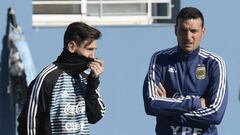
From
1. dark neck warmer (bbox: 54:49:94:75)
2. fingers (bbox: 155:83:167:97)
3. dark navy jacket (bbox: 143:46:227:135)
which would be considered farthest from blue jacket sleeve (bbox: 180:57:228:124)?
dark neck warmer (bbox: 54:49:94:75)

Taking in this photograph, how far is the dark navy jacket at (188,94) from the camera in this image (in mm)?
5355

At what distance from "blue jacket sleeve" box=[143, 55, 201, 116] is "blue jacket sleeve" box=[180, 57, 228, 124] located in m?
0.05

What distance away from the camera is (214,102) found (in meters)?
5.42

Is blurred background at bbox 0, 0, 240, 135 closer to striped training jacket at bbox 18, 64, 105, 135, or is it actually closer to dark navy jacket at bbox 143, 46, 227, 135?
dark navy jacket at bbox 143, 46, 227, 135

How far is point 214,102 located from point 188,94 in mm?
183

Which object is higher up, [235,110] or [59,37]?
[59,37]

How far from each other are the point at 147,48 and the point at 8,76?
1.36 meters

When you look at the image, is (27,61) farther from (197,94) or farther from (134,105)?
(197,94)

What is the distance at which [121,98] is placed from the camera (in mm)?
7684

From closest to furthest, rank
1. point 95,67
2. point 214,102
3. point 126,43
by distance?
1. point 95,67
2. point 214,102
3. point 126,43

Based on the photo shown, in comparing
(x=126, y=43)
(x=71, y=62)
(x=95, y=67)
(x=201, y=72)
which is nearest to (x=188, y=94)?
(x=201, y=72)

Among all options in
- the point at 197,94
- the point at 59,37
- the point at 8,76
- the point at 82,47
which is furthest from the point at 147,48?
the point at 82,47

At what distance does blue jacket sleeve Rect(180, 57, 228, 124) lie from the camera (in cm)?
535

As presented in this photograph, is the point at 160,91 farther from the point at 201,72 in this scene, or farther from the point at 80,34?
the point at 80,34
